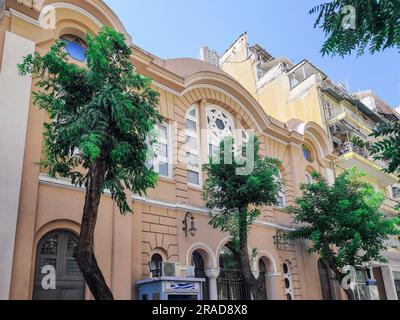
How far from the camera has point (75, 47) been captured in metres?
11.2

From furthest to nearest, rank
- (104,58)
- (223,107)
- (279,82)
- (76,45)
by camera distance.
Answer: (279,82)
(223,107)
(76,45)
(104,58)

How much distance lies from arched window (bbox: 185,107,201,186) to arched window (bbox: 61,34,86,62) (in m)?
4.32

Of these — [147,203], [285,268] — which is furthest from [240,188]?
[285,268]

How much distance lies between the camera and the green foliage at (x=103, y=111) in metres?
6.88

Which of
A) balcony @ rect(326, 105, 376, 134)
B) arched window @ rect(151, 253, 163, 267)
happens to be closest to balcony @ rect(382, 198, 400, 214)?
balcony @ rect(326, 105, 376, 134)

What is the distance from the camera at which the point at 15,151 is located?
28.5 ft

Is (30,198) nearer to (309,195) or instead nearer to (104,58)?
(104,58)

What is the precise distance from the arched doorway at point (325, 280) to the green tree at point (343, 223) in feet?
5.19

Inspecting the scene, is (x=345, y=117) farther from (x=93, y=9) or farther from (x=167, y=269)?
(x=167, y=269)

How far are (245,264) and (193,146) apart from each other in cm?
508

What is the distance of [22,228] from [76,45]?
221 inches

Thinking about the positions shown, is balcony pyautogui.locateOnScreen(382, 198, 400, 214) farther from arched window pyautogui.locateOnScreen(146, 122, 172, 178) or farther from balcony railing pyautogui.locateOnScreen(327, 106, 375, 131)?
arched window pyautogui.locateOnScreen(146, 122, 172, 178)

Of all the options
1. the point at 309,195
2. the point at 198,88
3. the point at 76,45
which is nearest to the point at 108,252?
the point at 76,45

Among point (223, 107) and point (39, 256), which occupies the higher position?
point (223, 107)
